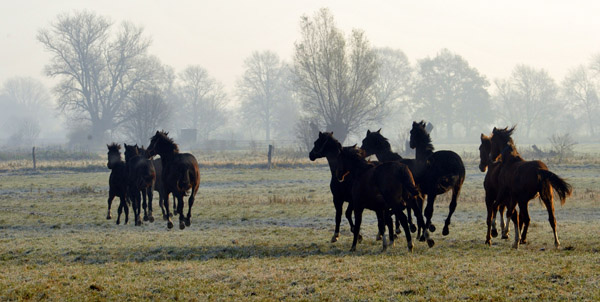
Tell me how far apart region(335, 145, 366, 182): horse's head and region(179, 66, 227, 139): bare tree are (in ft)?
295

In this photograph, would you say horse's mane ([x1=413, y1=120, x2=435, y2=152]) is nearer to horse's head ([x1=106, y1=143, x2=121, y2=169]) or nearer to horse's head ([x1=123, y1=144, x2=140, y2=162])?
horse's head ([x1=123, y1=144, x2=140, y2=162])

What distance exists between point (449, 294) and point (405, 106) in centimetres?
9394

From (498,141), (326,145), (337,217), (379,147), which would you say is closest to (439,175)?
(498,141)

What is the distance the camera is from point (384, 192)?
1070 centimetres

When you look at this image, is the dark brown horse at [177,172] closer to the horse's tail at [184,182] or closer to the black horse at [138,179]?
the horse's tail at [184,182]

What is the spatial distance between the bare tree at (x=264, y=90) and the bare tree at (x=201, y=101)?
15.5ft

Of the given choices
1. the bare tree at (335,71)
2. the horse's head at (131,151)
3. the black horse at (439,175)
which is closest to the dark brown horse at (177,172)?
the horse's head at (131,151)

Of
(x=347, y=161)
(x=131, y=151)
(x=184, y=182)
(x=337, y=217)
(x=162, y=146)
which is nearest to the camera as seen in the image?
(x=347, y=161)

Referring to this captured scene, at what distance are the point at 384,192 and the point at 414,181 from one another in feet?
5.24

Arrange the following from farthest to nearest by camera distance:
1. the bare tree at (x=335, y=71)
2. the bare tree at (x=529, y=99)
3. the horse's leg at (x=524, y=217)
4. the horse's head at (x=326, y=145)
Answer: the bare tree at (x=529, y=99)
the bare tree at (x=335, y=71)
the horse's head at (x=326, y=145)
the horse's leg at (x=524, y=217)

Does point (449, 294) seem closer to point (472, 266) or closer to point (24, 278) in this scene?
point (472, 266)

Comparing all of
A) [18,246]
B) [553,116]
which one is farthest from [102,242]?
[553,116]

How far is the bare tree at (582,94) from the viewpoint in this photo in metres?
102

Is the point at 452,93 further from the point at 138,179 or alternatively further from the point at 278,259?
the point at 278,259
